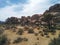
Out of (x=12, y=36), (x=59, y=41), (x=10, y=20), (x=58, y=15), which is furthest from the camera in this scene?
(x=10, y=20)

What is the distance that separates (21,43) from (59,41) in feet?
24.2

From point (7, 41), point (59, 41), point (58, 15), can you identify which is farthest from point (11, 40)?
point (58, 15)

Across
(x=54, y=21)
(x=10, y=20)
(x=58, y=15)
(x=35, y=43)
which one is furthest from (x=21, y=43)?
A: (x=10, y=20)

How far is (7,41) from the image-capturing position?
126 feet

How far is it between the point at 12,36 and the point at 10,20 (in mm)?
49728

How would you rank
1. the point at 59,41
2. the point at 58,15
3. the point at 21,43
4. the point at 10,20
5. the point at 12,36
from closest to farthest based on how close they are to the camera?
the point at 59,41, the point at 21,43, the point at 12,36, the point at 58,15, the point at 10,20

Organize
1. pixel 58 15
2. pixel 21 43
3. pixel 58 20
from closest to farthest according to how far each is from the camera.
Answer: pixel 21 43 → pixel 58 20 → pixel 58 15

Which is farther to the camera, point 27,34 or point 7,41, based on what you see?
point 27,34

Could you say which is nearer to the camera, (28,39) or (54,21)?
(28,39)

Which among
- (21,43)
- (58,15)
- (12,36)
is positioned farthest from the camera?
(58,15)

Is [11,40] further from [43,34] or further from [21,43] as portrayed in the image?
[43,34]

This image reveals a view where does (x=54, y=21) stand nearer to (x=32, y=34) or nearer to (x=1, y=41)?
(x=32, y=34)

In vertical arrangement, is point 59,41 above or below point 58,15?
below

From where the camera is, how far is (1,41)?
37938 mm
